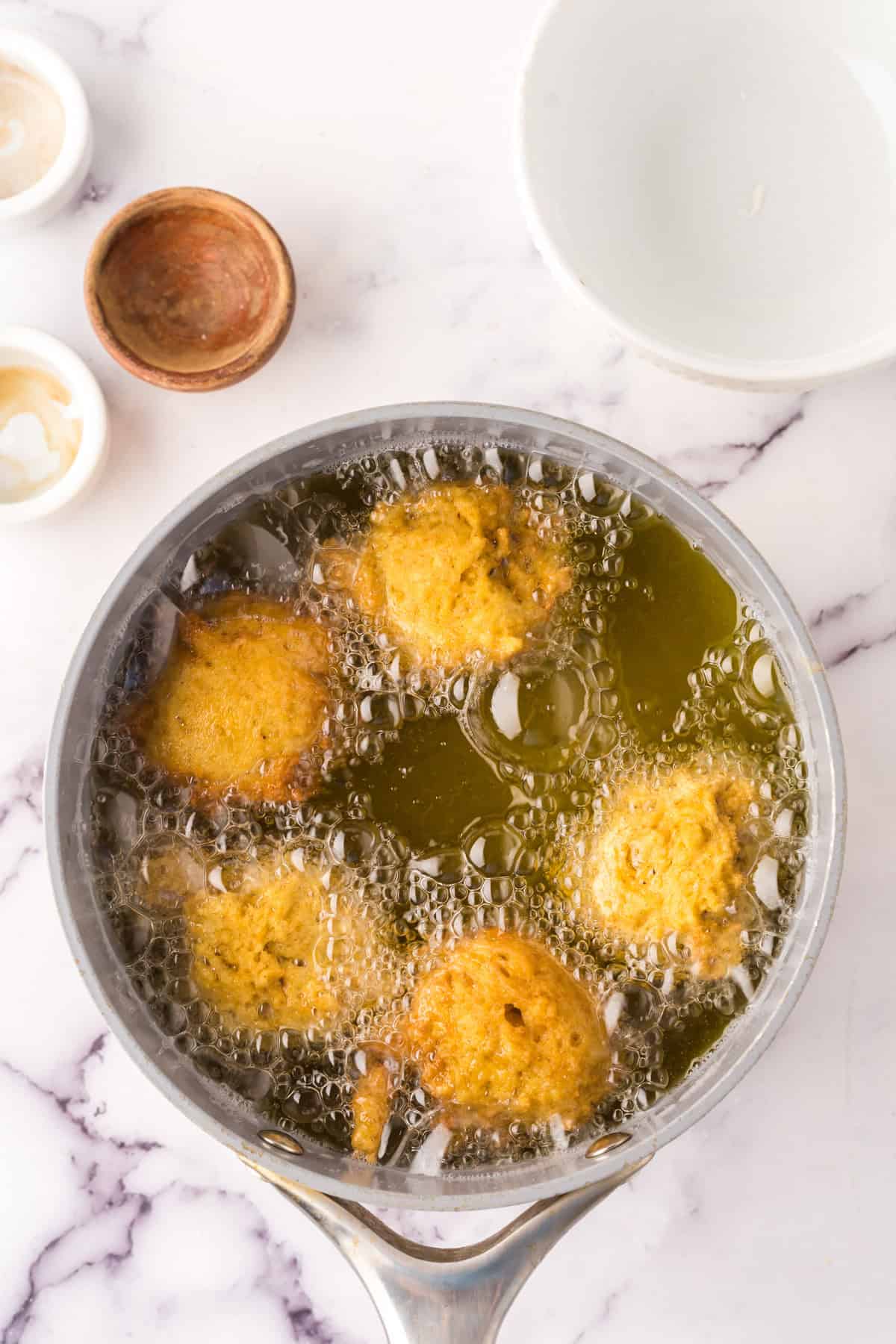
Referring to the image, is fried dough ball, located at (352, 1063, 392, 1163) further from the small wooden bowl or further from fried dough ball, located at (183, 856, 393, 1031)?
the small wooden bowl

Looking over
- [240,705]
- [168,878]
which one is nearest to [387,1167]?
[168,878]

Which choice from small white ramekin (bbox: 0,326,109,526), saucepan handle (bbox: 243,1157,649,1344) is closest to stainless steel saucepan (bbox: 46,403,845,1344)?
saucepan handle (bbox: 243,1157,649,1344)

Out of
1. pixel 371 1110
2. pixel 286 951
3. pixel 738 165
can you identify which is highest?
pixel 738 165

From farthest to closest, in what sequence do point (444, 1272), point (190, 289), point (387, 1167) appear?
point (190, 289)
point (387, 1167)
point (444, 1272)

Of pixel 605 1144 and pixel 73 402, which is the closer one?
pixel 605 1144

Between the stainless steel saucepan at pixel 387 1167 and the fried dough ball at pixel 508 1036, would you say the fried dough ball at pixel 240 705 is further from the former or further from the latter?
the fried dough ball at pixel 508 1036

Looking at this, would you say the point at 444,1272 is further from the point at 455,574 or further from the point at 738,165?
the point at 738,165

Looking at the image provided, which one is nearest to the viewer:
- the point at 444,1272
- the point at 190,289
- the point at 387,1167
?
the point at 444,1272
